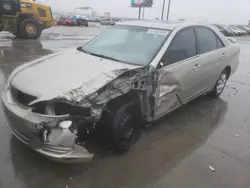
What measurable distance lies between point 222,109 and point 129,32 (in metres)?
2.56

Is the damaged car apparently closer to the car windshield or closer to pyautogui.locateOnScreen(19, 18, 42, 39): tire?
the car windshield

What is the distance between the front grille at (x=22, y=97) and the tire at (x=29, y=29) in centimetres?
1196

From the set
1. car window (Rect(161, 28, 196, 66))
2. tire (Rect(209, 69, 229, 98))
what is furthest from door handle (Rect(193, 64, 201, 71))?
tire (Rect(209, 69, 229, 98))

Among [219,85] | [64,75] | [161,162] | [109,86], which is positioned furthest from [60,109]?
[219,85]

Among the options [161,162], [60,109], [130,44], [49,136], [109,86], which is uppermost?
[130,44]

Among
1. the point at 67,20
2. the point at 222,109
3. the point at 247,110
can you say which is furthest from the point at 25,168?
the point at 67,20

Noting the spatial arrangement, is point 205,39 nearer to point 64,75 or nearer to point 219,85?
point 219,85

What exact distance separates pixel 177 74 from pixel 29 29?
40.3ft

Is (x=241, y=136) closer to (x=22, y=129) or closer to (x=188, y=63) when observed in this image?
(x=188, y=63)

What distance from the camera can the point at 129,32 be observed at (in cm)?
394

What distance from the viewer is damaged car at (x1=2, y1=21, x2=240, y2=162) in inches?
94.0

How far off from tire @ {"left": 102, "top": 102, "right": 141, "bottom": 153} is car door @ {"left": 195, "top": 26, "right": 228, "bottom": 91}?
163 cm

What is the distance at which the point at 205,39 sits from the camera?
4453 mm

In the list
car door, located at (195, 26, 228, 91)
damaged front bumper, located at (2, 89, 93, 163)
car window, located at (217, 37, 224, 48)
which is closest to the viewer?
damaged front bumper, located at (2, 89, 93, 163)
